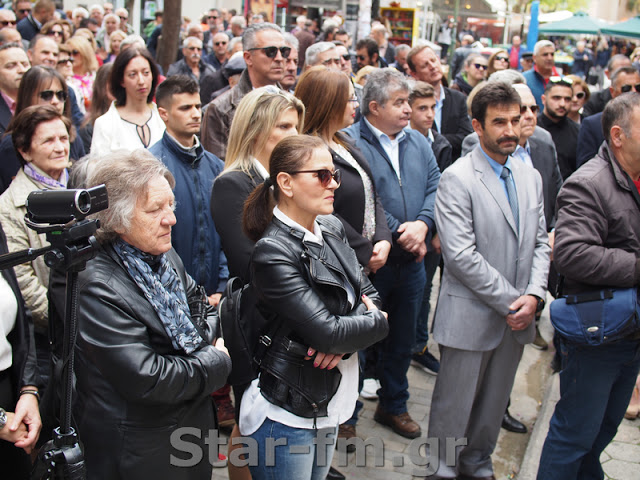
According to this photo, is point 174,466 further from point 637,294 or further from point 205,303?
point 637,294

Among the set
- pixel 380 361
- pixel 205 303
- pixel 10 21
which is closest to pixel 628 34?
pixel 10 21

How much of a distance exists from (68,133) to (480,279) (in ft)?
8.39

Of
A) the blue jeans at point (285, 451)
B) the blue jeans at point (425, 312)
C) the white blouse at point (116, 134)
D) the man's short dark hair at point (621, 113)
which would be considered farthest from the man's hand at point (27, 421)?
the blue jeans at point (425, 312)

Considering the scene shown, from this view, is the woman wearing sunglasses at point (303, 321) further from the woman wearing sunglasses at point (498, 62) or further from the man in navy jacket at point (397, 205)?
the woman wearing sunglasses at point (498, 62)

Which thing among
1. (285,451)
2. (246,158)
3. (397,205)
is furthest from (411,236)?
(285,451)

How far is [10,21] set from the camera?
29.6ft

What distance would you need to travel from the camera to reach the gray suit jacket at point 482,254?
11.9 ft

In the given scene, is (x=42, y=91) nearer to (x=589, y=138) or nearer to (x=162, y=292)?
(x=162, y=292)

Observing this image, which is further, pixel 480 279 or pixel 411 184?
pixel 411 184

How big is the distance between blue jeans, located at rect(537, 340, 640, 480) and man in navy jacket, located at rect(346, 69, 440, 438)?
3.76 ft

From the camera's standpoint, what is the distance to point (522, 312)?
360cm

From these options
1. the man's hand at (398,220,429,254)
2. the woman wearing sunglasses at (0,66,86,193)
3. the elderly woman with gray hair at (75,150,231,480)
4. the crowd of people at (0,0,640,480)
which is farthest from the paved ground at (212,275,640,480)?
the woman wearing sunglasses at (0,66,86,193)

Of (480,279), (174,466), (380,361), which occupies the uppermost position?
(480,279)

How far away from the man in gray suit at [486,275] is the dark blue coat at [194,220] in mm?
1343
